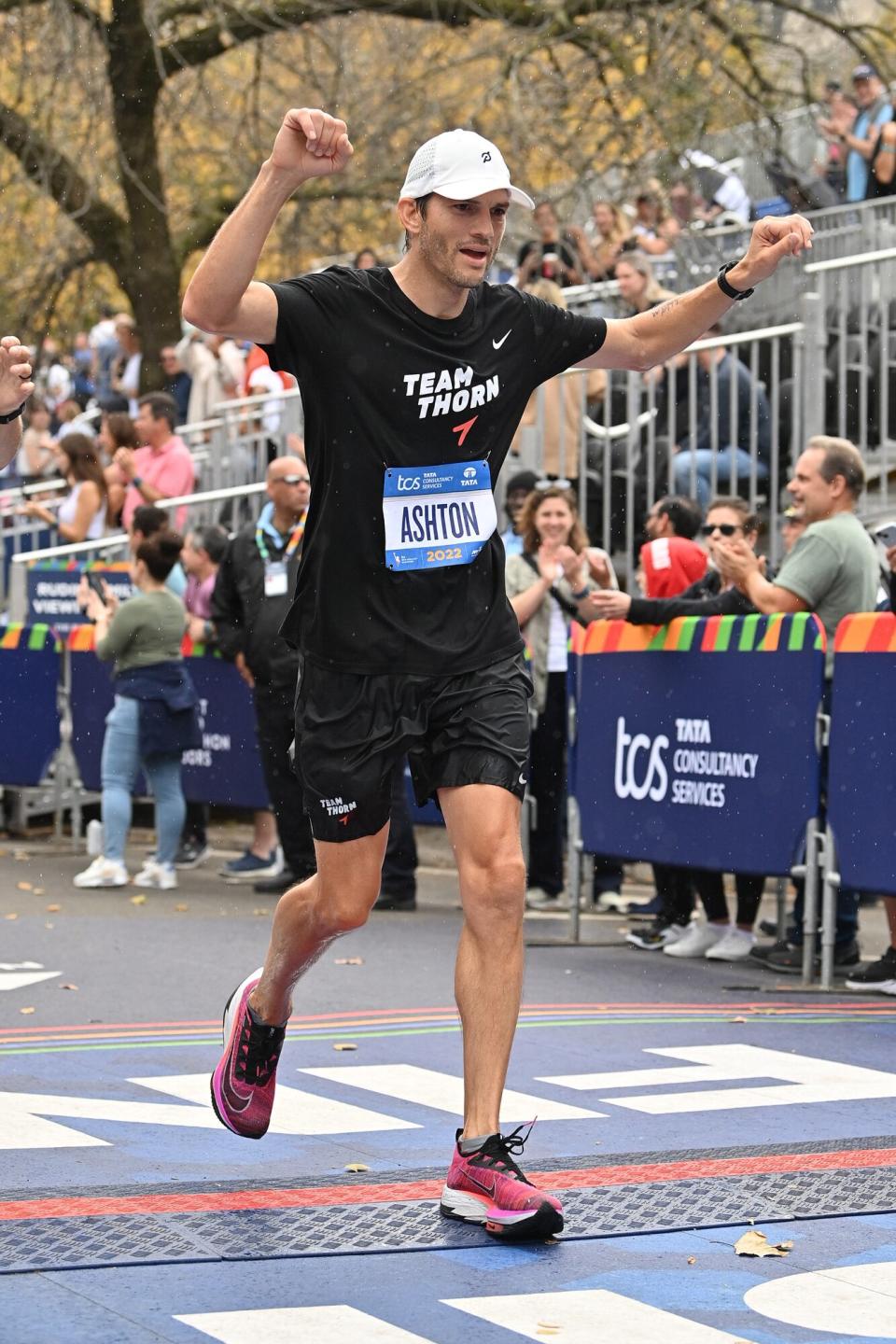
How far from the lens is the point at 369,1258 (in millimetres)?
4703

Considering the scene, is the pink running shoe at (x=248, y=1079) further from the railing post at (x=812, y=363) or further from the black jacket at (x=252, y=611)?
the railing post at (x=812, y=363)

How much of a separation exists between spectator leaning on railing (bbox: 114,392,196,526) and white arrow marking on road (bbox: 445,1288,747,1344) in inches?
478

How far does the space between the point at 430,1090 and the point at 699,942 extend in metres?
3.57

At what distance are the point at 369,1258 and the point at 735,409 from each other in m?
8.51

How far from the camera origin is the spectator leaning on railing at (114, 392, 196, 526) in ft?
53.2

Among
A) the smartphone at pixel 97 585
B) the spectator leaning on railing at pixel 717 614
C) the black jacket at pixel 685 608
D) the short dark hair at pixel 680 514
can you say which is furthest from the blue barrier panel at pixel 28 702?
the black jacket at pixel 685 608

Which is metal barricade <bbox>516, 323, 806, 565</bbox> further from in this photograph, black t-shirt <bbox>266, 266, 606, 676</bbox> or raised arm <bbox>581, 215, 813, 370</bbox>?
black t-shirt <bbox>266, 266, 606, 676</bbox>

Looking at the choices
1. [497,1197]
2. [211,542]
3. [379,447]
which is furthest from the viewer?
[211,542]

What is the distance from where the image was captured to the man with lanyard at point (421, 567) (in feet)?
17.3

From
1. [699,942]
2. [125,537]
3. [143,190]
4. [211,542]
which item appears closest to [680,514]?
[699,942]

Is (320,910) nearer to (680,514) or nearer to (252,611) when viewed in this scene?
(680,514)

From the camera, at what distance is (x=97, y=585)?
44.6ft

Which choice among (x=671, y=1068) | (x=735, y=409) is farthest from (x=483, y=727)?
(x=735, y=409)

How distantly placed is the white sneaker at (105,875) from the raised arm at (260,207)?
774 cm
